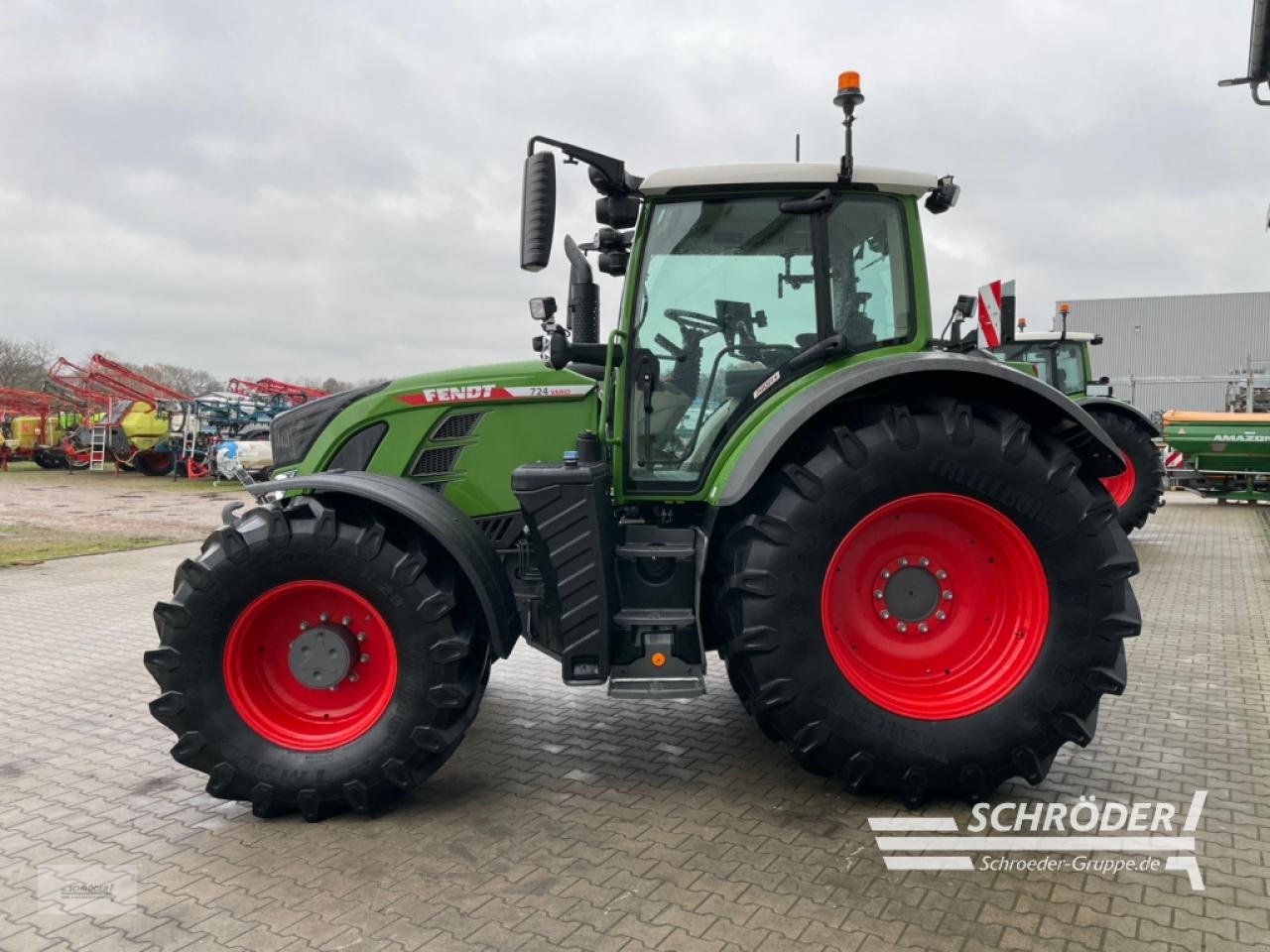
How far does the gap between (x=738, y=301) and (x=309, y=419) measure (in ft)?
6.97

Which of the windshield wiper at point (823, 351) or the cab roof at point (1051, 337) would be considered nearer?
the windshield wiper at point (823, 351)

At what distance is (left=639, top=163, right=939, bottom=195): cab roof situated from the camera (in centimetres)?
354

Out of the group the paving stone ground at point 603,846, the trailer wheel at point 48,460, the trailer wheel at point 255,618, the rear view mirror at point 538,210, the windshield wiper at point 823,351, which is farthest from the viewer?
the trailer wheel at point 48,460

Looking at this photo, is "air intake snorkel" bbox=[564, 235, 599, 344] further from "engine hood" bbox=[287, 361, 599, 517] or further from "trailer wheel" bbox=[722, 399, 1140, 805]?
"trailer wheel" bbox=[722, 399, 1140, 805]

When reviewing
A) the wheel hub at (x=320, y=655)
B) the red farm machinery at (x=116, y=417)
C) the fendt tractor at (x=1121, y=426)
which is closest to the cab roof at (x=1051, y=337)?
the fendt tractor at (x=1121, y=426)

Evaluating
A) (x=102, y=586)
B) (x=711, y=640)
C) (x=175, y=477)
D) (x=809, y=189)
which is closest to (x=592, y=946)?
(x=711, y=640)

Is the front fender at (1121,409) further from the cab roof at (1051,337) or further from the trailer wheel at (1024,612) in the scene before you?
the trailer wheel at (1024,612)

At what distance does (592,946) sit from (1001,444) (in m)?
2.21

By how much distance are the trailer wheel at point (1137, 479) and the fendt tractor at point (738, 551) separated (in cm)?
792

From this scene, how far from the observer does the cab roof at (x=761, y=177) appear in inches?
139

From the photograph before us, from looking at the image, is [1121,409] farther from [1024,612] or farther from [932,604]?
[932,604]

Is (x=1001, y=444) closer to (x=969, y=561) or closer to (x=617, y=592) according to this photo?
(x=969, y=561)

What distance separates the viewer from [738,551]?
3295 millimetres

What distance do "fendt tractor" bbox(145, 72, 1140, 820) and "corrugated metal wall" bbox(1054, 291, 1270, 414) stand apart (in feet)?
114
